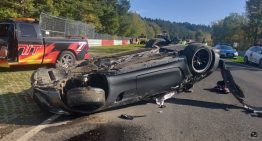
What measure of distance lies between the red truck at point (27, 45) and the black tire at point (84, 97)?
191 inches

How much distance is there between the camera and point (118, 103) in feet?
22.7

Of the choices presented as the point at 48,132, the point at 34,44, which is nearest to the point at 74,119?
the point at 48,132

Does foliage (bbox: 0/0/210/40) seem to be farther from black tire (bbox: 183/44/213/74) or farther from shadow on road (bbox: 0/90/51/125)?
shadow on road (bbox: 0/90/51/125)

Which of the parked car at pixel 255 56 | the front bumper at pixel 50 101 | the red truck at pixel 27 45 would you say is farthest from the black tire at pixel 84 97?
the parked car at pixel 255 56

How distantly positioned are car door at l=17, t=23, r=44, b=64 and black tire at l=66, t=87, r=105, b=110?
230 inches

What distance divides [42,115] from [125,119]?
1563 mm

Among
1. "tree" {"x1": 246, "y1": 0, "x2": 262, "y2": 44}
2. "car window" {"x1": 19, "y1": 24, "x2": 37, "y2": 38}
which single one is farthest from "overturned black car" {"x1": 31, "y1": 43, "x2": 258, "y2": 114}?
"tree" {"x1": 246, "y1": 0, "x2": 262, "y2": 44}

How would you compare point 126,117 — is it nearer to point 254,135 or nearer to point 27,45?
point 254,135

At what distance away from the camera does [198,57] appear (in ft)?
26.8

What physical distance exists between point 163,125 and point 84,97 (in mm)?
1454

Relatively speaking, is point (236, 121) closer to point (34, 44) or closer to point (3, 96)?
point (3, 96)

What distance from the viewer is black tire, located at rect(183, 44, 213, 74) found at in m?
7.93

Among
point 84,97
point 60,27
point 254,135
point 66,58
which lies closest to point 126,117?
point 84,97

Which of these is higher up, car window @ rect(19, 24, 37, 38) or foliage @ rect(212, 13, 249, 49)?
foliage @ rect(212, 13, 249, 49)
